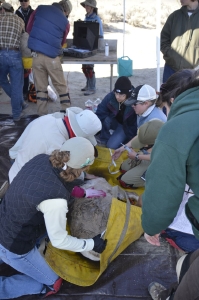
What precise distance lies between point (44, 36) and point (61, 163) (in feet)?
10.3

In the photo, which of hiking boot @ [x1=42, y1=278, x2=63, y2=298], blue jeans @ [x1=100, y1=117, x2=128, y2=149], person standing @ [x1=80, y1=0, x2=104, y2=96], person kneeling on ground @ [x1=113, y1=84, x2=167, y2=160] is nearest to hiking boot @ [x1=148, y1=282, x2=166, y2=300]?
hiking boot @ [x1=42, y1=278, x2=63, y2=298]

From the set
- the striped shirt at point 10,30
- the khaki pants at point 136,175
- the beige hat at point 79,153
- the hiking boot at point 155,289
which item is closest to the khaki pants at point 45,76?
the striped shirt at point 10,30

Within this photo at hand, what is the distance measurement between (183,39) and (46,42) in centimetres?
181

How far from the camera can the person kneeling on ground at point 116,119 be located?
3.94 m

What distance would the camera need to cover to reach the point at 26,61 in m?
4.99

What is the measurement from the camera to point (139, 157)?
118 inches

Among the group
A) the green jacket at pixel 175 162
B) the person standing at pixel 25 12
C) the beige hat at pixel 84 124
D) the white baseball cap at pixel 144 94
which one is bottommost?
the beige hat at pixel 84 124

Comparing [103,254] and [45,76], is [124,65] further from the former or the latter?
[103,254]

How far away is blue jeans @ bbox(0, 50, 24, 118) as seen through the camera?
4664mm

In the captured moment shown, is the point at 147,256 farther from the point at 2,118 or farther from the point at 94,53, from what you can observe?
the point at 94,53

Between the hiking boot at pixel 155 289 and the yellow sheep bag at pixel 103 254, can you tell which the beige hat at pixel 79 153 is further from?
the hiking boot at pixel 155 289

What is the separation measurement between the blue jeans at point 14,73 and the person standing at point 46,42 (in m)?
0.21

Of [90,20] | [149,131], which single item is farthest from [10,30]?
[149,131]

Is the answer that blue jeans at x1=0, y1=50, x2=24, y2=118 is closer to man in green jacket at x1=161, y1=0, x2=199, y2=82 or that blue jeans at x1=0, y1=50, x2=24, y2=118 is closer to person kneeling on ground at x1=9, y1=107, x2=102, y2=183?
man in green jacket at x1=161, y1=0, x2=199, y2=82
